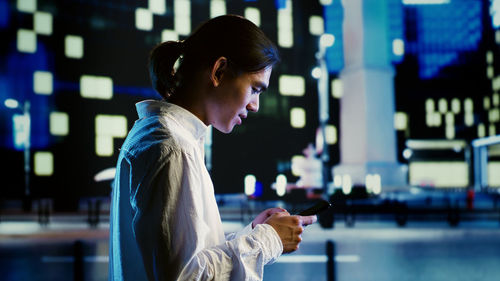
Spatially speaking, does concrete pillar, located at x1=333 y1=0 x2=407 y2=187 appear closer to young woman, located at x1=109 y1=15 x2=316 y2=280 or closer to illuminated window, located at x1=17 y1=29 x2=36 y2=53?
illuminated window, located at x1=17 y1=29 x2=36 y2=53

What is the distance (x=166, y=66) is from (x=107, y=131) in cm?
3007

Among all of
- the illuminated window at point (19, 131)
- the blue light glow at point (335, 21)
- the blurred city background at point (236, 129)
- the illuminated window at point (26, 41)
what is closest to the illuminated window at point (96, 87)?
the blurred city background at point (236, 129)

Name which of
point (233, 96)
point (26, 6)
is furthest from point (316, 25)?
point (233, 96)

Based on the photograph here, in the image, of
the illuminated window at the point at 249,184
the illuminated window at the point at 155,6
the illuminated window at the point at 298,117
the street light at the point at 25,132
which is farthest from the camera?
the illuminated window at the point at 298,117

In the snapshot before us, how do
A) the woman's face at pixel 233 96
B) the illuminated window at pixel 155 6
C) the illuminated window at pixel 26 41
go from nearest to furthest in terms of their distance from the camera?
the woman's face at pixel 233 96 < the illuminated window at pixel 26 41 < the illuminated window at pixel 155 6

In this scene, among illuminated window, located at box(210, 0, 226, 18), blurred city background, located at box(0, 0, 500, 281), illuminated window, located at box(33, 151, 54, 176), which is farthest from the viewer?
illuminated window, located at box(210, 0, 226, 18)

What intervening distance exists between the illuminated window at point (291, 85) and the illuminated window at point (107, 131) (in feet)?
43.7

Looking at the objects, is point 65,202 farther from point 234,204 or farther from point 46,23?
point 46,23

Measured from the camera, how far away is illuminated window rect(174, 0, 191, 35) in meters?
32.4

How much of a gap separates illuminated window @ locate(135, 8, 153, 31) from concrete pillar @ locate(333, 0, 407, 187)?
45.3 feet

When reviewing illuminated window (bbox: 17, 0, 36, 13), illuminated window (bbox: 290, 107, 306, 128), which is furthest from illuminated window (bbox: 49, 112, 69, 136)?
illuminated window (bbox: 290, 107, 306, 128)

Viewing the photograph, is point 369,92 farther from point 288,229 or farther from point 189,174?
point 189,174

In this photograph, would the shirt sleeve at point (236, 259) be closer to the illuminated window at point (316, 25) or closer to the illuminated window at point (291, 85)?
the illuminated window at point (291, 85)

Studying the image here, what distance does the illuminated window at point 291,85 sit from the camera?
37.4 m
